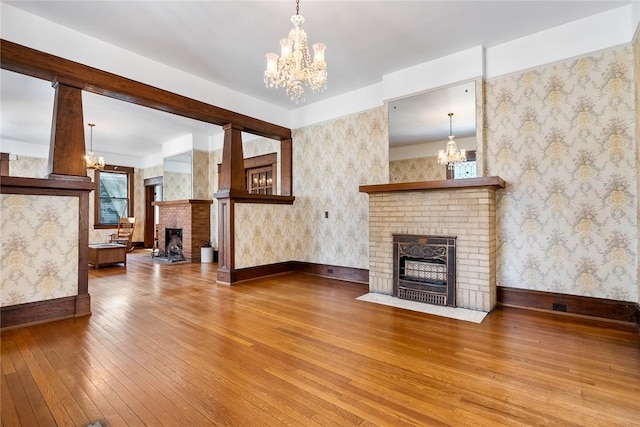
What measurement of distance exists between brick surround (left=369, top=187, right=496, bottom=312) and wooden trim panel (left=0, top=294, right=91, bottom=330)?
11.6 feet

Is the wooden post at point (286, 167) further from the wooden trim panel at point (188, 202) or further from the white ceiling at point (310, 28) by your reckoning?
the wooden trim panel at point (188, 202)

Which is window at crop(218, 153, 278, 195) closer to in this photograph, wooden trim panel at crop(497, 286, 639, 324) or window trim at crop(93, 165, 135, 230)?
wooden trim panel at crop(497, 286, 639, 324)

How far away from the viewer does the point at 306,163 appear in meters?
5.87

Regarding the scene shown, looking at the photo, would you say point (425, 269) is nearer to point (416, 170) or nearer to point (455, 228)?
point (455, 228)

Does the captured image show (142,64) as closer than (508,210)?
No

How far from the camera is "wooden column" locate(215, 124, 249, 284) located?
16.2 feet

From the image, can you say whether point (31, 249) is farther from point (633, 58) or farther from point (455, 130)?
point (633, 58)

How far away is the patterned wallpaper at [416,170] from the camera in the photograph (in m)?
4.14

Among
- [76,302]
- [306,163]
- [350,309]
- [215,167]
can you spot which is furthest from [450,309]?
[215,167]

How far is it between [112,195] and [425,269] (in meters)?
10.2

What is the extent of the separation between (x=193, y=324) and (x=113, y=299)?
172 centimetres

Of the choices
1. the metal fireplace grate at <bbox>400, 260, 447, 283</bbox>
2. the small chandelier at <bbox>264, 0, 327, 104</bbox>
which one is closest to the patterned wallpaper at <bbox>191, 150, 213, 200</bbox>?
the small chandelier at <bbox>264, 0, 327, 104</bbox>

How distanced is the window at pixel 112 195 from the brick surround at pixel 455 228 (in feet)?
30.3

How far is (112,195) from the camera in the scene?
388 inches
